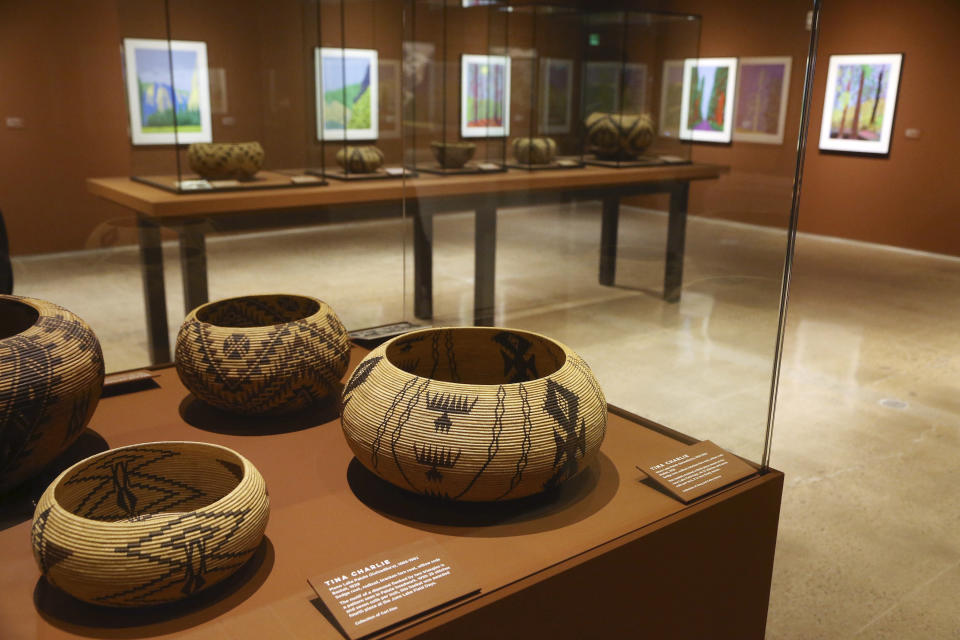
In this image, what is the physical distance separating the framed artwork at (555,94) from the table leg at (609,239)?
32 cm

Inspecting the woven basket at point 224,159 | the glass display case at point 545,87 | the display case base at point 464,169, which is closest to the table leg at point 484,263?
the display case base at point 464,169

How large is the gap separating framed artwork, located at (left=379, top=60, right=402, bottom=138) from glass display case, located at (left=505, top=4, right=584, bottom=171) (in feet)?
1.71

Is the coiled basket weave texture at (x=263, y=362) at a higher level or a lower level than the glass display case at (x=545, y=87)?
lower

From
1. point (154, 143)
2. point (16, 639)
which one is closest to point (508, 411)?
point (16, 639)

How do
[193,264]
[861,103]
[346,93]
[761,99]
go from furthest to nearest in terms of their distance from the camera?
[861,103] → [346,93] → [193,264] → [761,99]

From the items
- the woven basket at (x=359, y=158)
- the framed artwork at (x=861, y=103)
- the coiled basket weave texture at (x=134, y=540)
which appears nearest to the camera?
the coiled basket weave texture at (x=134, y=540)

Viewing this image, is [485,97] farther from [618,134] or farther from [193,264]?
[193,264]

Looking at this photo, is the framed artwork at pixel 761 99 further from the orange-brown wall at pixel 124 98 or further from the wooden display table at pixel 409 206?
the wooden display table at pixel 409 206

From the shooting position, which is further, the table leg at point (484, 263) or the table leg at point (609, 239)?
the table leg at point (609, 239)

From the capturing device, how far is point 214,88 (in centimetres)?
247

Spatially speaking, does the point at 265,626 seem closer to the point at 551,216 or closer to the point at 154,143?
the point at 154,143

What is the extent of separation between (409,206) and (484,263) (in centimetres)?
40

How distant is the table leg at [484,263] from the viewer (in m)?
2.72

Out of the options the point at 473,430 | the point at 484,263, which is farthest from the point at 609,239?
the point at 473,430
